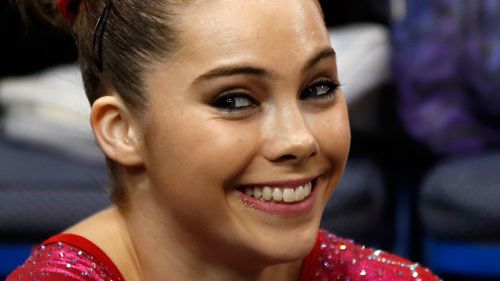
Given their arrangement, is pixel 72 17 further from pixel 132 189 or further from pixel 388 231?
pixel 388 231

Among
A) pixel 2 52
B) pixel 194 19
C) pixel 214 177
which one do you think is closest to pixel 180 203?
pixel 214 177

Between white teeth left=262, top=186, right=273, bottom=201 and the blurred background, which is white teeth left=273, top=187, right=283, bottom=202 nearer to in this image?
white teeth left=262, top=186, right=273, bottom=201

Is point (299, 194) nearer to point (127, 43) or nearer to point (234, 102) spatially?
point (234, 102)

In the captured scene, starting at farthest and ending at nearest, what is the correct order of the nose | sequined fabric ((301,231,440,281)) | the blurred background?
the blurred background, sequined fabric ((301,231,440,281)), the nose

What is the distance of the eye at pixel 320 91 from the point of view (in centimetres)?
97

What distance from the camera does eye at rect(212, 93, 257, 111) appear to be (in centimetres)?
93

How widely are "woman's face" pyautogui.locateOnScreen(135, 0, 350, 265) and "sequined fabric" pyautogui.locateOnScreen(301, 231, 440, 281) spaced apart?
159 millimetres

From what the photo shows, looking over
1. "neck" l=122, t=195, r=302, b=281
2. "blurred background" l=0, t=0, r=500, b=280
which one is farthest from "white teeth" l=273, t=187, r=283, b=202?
"blurred background" l=0, t=0, r=500, b=280

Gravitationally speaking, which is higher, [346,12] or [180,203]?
[180,203]

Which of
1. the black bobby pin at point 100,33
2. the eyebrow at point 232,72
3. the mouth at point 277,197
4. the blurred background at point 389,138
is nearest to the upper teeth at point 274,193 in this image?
the mouth at point 277,197

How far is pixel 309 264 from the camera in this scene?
1.12 metres

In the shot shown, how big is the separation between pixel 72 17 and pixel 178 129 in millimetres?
245

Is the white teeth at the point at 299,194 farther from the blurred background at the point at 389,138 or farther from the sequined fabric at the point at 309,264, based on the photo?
the blurred background at the point at 389,138

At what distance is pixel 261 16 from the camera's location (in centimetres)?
93
